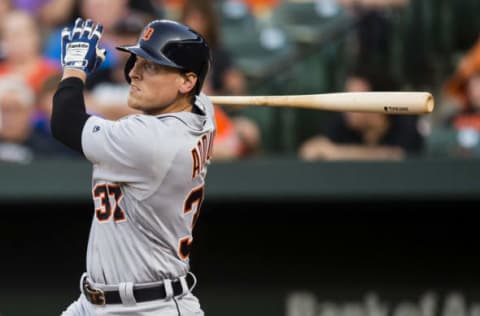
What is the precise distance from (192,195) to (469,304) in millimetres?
2839

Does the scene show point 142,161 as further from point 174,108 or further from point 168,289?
point 168,289

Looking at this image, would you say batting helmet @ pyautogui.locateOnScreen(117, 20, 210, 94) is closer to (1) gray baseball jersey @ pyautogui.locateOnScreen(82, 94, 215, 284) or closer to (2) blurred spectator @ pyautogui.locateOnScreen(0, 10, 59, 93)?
(1) gray baseball jersey @ pyautogui.locateOnScreen(82, 94, 215, 284)

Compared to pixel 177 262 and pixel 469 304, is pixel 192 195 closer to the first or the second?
pixel 177 262

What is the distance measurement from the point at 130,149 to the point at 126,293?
0.49 m

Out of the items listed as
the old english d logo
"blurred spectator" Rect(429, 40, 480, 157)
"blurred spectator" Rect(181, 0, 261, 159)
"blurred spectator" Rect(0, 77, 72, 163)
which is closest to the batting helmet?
the old english d logo

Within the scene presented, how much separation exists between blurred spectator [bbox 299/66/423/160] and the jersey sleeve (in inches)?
106

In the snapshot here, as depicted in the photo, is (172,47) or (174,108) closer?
Result: (172,47)

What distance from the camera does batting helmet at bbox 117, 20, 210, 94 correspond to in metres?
3.43

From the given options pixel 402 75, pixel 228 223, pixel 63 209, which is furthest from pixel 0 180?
pixel 402 75

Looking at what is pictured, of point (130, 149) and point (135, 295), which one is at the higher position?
point (130, 149)

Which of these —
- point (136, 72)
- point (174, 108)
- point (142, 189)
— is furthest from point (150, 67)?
point (142, 189)

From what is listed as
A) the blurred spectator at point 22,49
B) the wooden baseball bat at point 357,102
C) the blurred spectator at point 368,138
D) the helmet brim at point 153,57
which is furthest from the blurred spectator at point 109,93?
the helmet brim at point 153,57

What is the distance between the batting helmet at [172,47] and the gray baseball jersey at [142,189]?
18 centimetres

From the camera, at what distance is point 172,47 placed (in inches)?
135
